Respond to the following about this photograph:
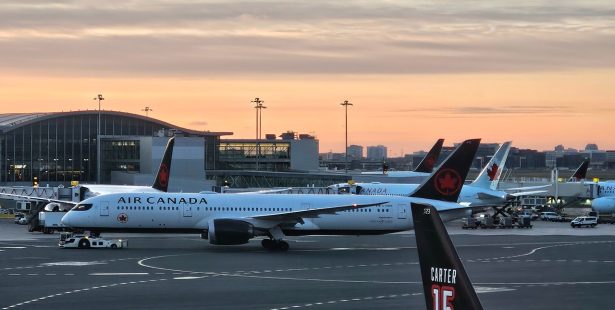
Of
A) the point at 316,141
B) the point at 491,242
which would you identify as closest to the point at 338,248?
the point at 491,242

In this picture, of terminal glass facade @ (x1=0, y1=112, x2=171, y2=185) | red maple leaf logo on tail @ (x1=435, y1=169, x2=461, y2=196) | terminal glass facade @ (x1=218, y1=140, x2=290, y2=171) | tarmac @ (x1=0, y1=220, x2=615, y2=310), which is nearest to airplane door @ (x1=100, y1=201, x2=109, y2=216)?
tarmac @ (x1=0, y1=220, x2=615, y2=310)

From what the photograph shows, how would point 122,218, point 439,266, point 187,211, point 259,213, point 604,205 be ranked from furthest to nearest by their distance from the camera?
1. point 604,205
2. point 259,213
3. point 187,211
4. point 122,218
5. point 439,266

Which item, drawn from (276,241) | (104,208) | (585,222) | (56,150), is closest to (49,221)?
(104,208)

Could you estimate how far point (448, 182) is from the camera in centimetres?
6612

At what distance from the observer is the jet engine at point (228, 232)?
61281 mm

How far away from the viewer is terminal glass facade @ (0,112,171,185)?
443 feet

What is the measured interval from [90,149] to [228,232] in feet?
274

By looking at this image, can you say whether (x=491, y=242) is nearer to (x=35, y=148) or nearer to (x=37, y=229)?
(x=37, y=229)

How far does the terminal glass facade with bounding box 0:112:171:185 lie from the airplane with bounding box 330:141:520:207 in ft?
150

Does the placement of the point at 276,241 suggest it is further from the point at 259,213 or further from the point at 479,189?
the point at 479,189

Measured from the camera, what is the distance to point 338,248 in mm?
66500

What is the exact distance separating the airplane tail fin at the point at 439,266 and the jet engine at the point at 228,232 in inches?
1748

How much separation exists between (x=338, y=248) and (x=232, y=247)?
6.84m

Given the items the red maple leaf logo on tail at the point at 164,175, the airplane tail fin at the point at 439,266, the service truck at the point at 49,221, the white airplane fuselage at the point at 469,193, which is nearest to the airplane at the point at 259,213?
the service truck at the point at 49,221
